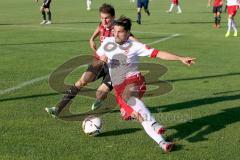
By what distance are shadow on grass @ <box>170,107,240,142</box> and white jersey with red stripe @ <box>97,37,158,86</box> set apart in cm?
111

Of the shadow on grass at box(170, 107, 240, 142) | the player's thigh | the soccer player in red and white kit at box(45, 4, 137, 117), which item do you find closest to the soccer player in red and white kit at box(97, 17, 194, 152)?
the shadow on grass at box(170, 107, 240, 142)

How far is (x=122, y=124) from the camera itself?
6961 mm

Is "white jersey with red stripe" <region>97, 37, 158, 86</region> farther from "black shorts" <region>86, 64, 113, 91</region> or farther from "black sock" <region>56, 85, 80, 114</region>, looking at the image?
"black sock" <region>56, 85, 80, 114</region>

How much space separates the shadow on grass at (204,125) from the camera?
6426 mm

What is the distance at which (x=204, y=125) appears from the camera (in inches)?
274

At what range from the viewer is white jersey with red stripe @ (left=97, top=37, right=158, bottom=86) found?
617cm

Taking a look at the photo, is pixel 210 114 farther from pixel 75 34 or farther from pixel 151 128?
pixel 75 34

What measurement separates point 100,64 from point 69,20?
18190 millimetres

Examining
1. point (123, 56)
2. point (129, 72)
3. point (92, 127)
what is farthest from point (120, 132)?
point (123, 56)

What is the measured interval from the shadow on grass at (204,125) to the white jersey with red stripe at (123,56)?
1108mm

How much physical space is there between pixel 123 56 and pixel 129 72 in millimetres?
252

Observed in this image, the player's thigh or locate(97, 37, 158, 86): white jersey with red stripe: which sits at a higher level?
locate(97, 37, 158, 86): white jersey with red stripe

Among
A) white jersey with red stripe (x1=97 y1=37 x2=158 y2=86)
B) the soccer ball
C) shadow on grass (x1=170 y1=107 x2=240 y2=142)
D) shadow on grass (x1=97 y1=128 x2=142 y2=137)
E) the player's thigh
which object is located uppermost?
white jersey with red stripe (x1=97 y1=37 x2=158 y2=86)

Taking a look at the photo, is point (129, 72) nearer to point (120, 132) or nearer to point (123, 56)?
point (123, 56)
